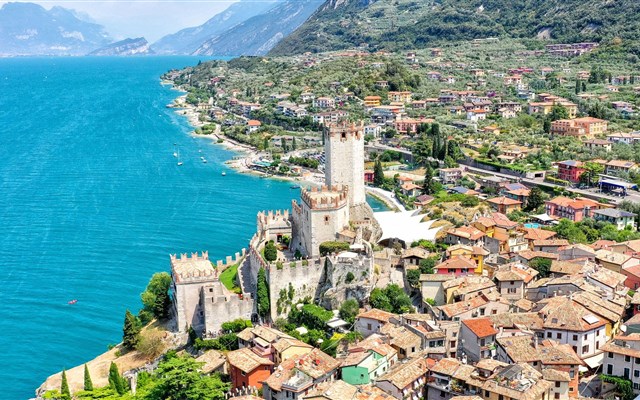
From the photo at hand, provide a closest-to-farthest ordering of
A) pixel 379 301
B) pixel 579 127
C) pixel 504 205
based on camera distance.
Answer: pixel 379 301 < pixel 504 205 < pixel 579 127

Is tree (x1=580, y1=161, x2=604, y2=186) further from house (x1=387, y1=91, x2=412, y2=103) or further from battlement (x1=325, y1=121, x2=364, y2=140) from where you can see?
house (x1=387, y1=91, x2=412, y2=103)

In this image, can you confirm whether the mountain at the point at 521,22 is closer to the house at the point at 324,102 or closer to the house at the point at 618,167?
the house at the point at 324,102

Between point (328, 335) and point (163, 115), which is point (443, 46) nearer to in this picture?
point (163, 115)

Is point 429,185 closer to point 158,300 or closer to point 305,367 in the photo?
point 158,300

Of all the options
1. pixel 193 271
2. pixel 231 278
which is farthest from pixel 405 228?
pixel 193 271

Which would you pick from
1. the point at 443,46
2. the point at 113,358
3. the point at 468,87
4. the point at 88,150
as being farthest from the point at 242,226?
the point at 443,46
